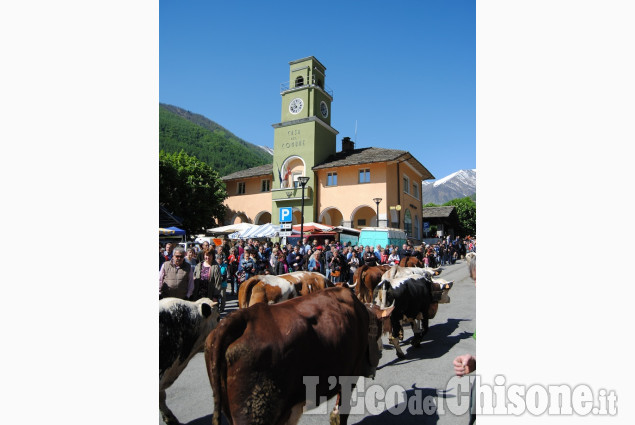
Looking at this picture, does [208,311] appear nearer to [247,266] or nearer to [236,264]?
[247,266]

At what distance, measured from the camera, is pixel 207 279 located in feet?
23.4

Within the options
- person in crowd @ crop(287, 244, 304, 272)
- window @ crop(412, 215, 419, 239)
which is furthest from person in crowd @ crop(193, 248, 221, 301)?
window @ crop(412, 215, 419, 239)

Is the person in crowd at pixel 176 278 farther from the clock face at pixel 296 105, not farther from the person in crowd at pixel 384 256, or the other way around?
the clock face at pixel 296 105

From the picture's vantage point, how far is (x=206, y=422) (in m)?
3.45

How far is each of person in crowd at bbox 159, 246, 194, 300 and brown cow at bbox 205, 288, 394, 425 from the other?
3191 millimetres

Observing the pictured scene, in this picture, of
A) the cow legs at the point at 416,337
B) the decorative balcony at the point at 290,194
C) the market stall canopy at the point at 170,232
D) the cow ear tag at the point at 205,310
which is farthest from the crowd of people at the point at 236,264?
the decorative balcony at the point at 290,194

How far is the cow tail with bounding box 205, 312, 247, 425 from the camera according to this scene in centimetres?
209

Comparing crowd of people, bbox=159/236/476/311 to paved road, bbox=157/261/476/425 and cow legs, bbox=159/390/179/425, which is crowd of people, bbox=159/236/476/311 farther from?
cow legs, bbox=159/390/179/425

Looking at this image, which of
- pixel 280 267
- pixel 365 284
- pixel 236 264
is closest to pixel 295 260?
pixel 280 267

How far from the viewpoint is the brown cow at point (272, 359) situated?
2.08m

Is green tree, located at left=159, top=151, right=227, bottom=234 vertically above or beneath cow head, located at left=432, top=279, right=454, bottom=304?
above
